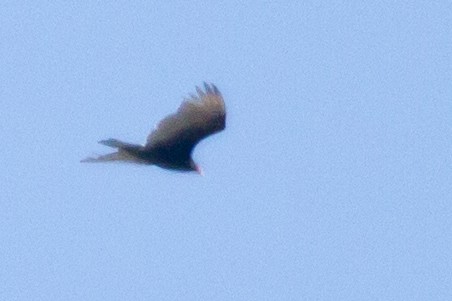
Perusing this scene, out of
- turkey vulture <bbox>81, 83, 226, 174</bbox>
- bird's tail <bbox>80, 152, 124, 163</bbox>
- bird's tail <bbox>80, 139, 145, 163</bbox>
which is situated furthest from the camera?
bird's tail <bbox>80, 152, 124, 163</bbox>

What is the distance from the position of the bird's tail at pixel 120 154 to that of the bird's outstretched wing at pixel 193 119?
0.17 m

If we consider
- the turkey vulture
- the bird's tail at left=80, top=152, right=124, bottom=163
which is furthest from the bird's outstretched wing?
the bird's tail at left=80, top=152, right=124, bottom=163

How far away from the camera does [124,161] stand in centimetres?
2130

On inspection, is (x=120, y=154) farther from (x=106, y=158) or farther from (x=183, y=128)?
(x=183, y=128)

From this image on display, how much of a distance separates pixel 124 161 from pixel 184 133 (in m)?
0.74

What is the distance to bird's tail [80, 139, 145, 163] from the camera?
67.4 feet

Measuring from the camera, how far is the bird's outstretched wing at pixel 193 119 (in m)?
20.9

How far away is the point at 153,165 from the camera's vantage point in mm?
21281

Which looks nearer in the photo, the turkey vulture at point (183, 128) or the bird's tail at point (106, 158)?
the turkey vulture at point (183, 128)

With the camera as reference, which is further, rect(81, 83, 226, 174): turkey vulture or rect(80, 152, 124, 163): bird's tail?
rect(80, 152, 124, 163): bird's tail

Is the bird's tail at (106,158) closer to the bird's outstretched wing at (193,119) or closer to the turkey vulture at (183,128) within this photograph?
the turkey vulture at (183,128)

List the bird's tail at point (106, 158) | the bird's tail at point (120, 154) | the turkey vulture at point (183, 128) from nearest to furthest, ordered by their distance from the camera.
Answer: the bird's tail at point (120, 154) → the turkey vulture at point (183, 128) → the bird's tail at point (106, 158)

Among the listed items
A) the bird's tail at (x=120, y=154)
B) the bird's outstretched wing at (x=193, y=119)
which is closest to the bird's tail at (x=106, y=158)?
the bird's tail at (x=120, y=154)

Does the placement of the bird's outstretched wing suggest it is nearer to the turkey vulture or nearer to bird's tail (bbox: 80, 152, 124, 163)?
the turkey vulture
